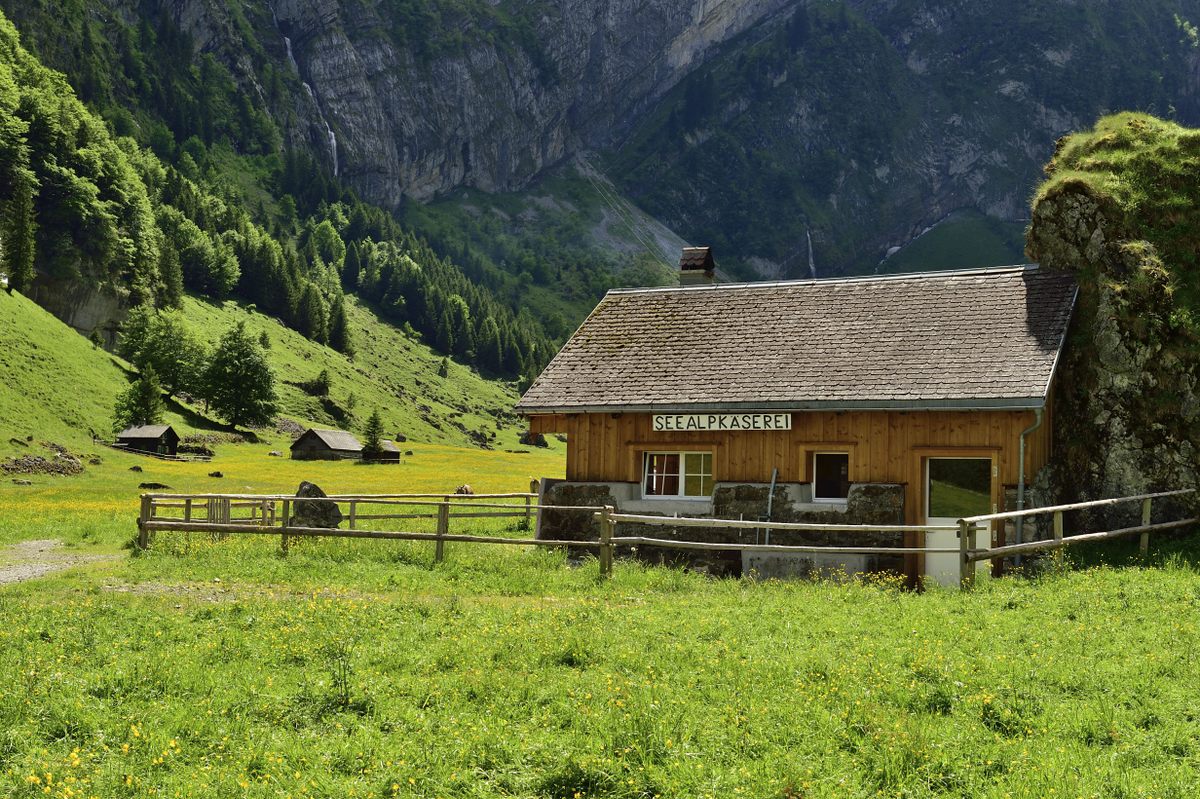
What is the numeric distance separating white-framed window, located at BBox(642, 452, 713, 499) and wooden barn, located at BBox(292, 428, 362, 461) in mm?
74297

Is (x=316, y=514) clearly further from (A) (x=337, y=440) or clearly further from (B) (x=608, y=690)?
(A) (x=337, y=440)

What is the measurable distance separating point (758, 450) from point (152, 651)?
50.4 feet

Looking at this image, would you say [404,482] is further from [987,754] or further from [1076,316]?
[987,754]

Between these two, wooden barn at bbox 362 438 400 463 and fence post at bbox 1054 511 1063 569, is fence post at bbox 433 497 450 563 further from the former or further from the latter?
wooden barn at bbox 362 438 400 463

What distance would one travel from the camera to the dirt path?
20953 millimetres

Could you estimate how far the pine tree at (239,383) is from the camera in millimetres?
106438

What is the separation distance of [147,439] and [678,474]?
6882 cm

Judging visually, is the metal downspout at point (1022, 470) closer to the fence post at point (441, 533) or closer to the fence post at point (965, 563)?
the fence post at point (965, 563)

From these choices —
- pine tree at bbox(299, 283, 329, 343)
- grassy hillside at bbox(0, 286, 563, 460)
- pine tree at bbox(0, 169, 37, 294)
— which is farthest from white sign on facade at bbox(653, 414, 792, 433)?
pine tree at bbox(299, 283, 329, 343)

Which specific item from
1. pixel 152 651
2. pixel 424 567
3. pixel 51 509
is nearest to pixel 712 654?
pixel 152 651

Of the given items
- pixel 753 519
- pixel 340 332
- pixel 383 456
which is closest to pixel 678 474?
pixel 753 519

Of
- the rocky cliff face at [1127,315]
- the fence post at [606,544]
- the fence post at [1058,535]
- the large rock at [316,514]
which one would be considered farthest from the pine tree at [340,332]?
the fence post at [1058,535]

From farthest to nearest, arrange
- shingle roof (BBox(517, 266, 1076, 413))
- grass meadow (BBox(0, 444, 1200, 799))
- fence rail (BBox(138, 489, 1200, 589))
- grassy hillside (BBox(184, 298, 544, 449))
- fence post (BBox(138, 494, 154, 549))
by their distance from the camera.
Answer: grassy hillside (BBox(184, 298, 544, 449)), fence post (BBox(138, 494, 154, 549)), shingle roof (BBox(517, 266, 1076, 413)), fence rail (BBox(138, 489, 1200, 589)), grass meadow (BBox(0, 444, 1200, 799))

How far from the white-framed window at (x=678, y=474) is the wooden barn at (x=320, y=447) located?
244 ft
